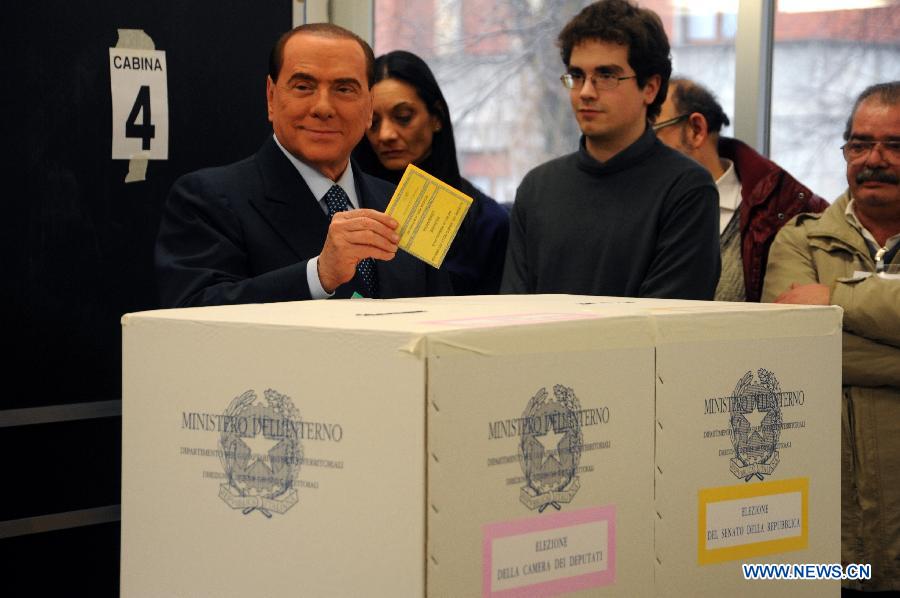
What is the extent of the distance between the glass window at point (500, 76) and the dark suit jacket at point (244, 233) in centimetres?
239

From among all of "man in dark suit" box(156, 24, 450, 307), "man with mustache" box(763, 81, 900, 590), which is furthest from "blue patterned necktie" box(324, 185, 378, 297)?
"man with mustache" box(763, 81, 900, 590)

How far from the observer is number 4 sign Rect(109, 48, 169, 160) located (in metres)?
2.60

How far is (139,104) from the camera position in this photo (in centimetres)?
265

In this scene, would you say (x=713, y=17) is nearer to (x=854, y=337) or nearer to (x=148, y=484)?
(x=854, y=337)

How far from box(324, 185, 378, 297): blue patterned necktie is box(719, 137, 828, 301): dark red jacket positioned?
1.25 m

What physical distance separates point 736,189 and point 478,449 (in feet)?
8.12

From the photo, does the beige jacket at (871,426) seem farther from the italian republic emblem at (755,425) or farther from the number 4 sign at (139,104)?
the number 4 sign at (139,104)

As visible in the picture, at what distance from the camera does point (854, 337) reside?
8.18 feet

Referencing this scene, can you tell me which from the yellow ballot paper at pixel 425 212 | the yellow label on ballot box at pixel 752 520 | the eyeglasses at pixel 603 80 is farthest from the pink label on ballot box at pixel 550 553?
the eyeglasses at pixel 603 80

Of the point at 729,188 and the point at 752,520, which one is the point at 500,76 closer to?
the point at 729,188

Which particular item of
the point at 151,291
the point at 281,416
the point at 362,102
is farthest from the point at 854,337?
the point at 281,416

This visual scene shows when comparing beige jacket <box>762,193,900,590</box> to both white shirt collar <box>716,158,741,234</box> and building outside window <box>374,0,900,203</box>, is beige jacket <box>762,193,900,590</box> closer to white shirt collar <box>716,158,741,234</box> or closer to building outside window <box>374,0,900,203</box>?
white shirt collar <box>716,158,741,234</box>

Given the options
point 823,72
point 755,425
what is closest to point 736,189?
point 823,72

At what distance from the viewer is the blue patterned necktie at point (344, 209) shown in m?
1.97
